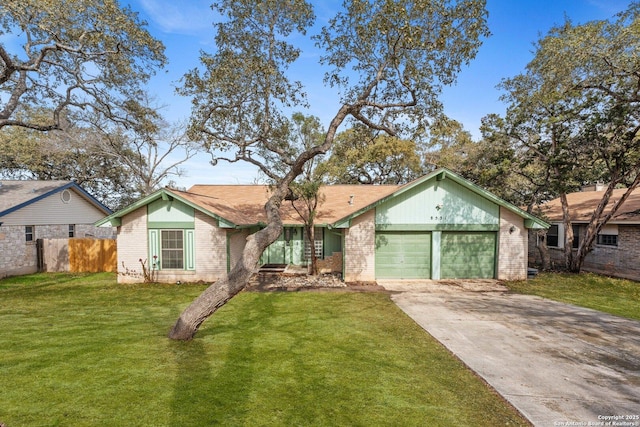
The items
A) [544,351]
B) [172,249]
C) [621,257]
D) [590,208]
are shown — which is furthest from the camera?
[590,208]

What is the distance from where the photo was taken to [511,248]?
14992 millimetres

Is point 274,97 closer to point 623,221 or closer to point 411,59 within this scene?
point 411,59

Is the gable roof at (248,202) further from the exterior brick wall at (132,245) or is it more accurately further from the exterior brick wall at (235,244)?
the exterior brick wall at (235,244)

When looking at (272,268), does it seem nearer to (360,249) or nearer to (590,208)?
(360,249)

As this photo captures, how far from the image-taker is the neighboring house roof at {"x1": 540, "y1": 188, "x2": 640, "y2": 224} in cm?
1614

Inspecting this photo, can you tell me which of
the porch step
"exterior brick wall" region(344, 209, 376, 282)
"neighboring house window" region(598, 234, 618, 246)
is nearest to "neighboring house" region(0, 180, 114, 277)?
the porch step

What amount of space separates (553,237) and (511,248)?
335 inches

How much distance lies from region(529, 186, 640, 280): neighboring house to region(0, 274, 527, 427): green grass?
15.0 meters

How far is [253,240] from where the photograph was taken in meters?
8.05

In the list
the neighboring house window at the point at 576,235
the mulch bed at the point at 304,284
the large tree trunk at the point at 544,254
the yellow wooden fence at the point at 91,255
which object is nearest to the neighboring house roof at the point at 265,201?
the mulch bed at the point at 304,284

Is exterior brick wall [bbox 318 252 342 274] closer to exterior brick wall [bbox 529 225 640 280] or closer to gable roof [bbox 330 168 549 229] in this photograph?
gable roof [bbox 330 168 549 229]

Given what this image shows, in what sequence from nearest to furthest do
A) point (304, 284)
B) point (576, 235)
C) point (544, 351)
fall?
point (544, 351)
point (304, 284)
point (576, 235)

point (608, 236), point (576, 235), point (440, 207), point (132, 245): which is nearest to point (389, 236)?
point (440, 207)

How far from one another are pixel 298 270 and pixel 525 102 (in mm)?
15764
